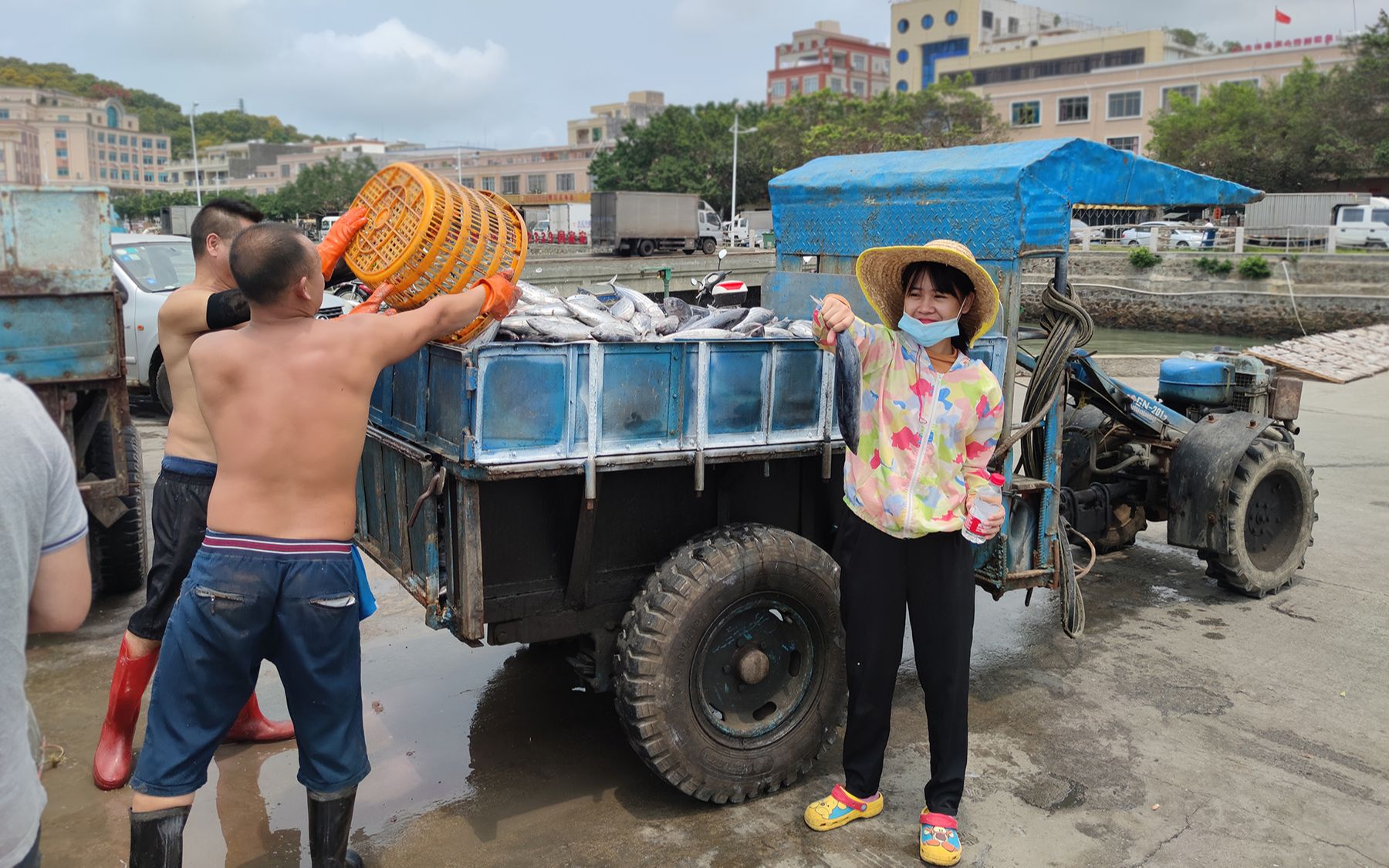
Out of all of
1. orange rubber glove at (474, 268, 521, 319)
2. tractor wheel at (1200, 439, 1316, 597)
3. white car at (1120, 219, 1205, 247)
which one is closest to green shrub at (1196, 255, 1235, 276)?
white car at (1120, 219, 1205, 247)

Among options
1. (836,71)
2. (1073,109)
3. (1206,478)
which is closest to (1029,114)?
(1073,109)

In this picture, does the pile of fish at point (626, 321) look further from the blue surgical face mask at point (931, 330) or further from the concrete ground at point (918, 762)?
the concrete ground at point (918, 762)

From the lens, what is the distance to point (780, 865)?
11.1 ft

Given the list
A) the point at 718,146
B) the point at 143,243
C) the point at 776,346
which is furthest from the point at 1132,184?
the point at 718,146

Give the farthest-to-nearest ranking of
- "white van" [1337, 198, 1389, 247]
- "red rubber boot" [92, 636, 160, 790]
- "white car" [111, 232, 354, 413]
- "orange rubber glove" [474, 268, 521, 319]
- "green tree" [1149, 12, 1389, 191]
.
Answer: "green tree" [1149, 12, 1389, 191]
"white van" [1337, 198, 1389, 247]
"white car" [111, 232, 354, 413]
"red rubber boot" [92, 636, 160, 790]
"orange rubber glove" [474, 268, 521, 319]

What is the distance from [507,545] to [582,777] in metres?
1.06

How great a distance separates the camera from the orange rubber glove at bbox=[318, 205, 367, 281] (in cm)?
343

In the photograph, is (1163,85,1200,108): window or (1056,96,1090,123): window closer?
(1163,85,1200,108): window

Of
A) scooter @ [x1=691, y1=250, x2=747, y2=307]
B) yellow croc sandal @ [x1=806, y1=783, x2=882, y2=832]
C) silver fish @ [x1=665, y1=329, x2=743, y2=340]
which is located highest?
scooter @ [x1=691, y1=250, x2=747, y2=307]

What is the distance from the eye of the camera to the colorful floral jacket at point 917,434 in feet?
11.0

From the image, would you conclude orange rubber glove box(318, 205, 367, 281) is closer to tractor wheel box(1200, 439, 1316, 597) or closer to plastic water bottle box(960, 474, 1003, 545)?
plastic water bottle box(960, 474, 1003, 545)

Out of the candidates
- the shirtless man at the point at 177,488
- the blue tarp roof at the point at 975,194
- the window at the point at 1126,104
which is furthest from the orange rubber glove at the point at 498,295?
the window at the point at 1126,104

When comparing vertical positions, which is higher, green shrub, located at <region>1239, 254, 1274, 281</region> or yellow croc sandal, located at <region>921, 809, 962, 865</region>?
green shrub, located at <region>1239, 254, 1274, 281</region>

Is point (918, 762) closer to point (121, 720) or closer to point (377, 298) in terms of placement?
point (377, 298)
